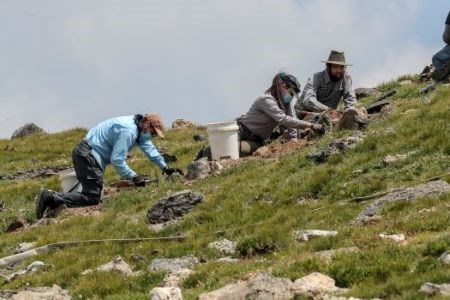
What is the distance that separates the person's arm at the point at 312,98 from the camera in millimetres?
22812

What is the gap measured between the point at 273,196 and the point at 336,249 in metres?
4.84

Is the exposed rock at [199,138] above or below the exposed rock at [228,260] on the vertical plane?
above

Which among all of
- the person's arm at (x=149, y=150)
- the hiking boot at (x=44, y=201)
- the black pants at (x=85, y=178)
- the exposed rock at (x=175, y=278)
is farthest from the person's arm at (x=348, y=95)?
the exposed rock at (x=175, y=278)

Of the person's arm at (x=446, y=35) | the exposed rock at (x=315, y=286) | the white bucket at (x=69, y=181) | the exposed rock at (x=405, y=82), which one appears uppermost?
the person's arm at (x=446, y=35)

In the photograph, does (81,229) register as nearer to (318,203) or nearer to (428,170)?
(318,203)

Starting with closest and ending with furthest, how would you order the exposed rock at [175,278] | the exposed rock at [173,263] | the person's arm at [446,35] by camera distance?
the exposed rock at [175,278]
the exposed rock at [173,263]
the person's arm at [446,35]

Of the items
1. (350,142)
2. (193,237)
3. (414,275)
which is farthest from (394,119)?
(414,275)

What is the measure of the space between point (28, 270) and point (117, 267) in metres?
2.13

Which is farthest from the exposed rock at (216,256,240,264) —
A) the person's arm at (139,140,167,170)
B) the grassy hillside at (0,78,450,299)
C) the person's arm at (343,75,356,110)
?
the person's arm at (343,75,356,110)

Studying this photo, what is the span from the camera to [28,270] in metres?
14.9

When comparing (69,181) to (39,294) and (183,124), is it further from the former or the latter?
(183,124)

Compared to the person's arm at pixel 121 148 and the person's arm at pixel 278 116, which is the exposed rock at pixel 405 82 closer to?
the person's arm at pixel 278 116

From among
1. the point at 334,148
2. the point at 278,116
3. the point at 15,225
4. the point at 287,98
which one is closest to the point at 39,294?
the point at 15,225

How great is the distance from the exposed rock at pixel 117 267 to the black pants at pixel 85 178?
5.74 metres
